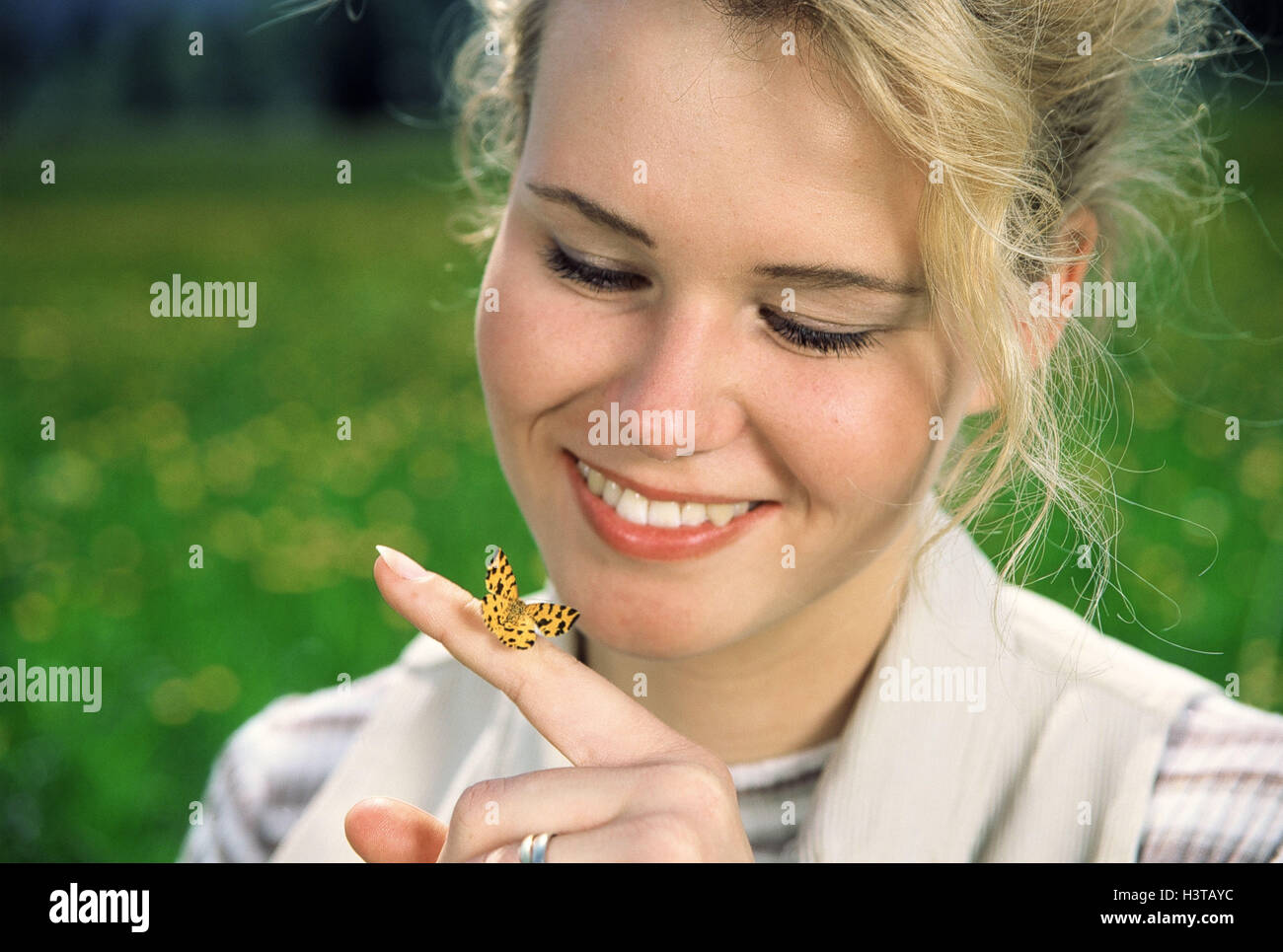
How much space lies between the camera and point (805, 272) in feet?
3.81

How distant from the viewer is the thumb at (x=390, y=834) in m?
1.08

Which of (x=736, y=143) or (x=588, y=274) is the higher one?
(x=736, y=143)

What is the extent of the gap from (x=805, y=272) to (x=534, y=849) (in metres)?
0.57

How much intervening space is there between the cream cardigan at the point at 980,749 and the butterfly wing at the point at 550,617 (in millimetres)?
483

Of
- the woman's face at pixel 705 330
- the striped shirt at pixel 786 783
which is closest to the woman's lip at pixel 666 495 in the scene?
the woman's face at pixel 705 330

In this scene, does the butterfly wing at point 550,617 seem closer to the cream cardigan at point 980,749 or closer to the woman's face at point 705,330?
the woman's face at point 705,330

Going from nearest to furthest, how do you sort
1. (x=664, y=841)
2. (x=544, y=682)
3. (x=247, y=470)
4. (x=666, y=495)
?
(x=664, y=841)
(x=544, y=682)
(x=666, y=495)
(x=247, y=470)

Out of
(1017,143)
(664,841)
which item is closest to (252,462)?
(1017,143)

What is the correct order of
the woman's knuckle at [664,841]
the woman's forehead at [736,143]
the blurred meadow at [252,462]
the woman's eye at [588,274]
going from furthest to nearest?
the blurred meadow at [252,462] → the woman's eye at [588,274] → the woman's forehead at [736,143] → the woman's knuckle at [664,841]

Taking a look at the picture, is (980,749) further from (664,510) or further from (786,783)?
(664,510)

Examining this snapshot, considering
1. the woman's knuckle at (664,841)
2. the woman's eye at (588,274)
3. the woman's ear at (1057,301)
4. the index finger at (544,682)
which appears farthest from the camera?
the woman's ear at (1057,301)

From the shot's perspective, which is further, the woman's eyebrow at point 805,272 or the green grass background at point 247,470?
the green grass background at point 247,470

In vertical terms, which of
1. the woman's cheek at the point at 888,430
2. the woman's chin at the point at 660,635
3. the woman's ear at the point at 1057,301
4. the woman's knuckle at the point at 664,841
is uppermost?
the woman's ear at the point at 1057,301
